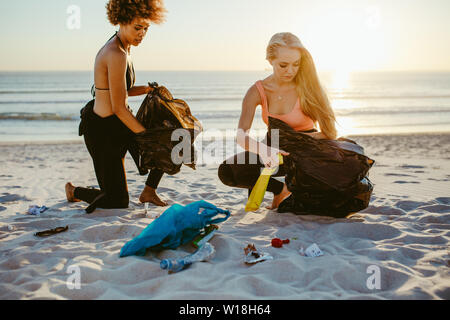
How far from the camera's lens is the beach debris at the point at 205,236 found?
2.78 metres

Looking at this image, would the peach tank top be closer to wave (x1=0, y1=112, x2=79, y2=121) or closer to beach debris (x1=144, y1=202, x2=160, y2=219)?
beach debris (x1=144, y1=202, x2=160, y2=219)

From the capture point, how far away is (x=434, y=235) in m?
3.02

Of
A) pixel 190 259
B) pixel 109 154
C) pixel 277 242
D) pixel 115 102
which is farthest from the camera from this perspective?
pixel 109 154

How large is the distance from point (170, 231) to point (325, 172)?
56.8 inches

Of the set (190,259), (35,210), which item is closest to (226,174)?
(190,259)

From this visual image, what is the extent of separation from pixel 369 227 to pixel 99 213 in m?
2.46

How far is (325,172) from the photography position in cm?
330

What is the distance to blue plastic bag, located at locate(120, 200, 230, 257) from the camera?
2645 millimetres

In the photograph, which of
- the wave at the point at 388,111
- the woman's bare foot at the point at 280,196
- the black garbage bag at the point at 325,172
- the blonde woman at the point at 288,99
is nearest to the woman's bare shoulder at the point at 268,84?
the blonde woman at the point at 288,99

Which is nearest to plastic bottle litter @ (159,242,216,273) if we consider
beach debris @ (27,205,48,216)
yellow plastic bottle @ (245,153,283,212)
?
yellow plastic bottle @ (245,153,283,212)

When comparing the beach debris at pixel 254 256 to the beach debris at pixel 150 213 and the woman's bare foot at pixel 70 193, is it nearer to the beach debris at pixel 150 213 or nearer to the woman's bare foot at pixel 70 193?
the beach debris at pixel 150 213

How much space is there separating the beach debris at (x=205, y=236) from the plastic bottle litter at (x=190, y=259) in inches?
2.6

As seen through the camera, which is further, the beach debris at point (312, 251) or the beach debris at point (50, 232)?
the beach debris at point (50, 232)

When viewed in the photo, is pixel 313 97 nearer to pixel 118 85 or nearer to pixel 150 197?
pixel 118 85
